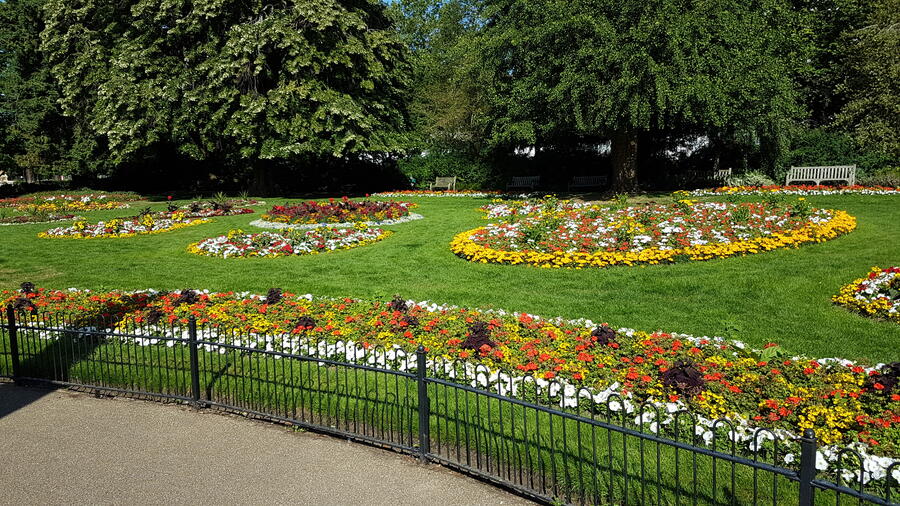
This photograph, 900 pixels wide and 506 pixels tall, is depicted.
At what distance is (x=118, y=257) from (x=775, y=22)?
21498 mm

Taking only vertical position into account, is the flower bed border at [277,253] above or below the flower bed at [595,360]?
above

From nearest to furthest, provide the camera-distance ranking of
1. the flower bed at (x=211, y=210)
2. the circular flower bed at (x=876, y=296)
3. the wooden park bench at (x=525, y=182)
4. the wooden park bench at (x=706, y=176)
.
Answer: the circular flower bed at (x=876, y=296)
the flower bed at (x=211, y=210)
the wooden park bench at (x=706, y=176)
the wooden park bench at (x=525, y=182)

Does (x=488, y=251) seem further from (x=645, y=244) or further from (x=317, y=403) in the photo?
(x=317, y=403)

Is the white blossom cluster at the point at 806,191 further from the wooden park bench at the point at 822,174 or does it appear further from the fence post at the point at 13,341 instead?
the fence post at the point at 13,341

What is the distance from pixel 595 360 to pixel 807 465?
9.77 ft

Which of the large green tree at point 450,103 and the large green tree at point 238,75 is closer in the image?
the large green tree at point 238,75

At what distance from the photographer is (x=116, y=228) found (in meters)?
16.5

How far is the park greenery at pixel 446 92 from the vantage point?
1695cm

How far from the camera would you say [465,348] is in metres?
6.11

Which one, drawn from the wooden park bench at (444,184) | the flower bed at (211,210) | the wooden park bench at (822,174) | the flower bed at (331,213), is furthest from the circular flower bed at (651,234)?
the wooden park bench at (444,184)

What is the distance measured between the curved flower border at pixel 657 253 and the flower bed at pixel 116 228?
9946 millimetres

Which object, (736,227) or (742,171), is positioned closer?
(736,227)

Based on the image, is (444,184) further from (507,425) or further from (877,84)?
(507,425)

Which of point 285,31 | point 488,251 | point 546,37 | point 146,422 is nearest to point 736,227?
point 488,251
